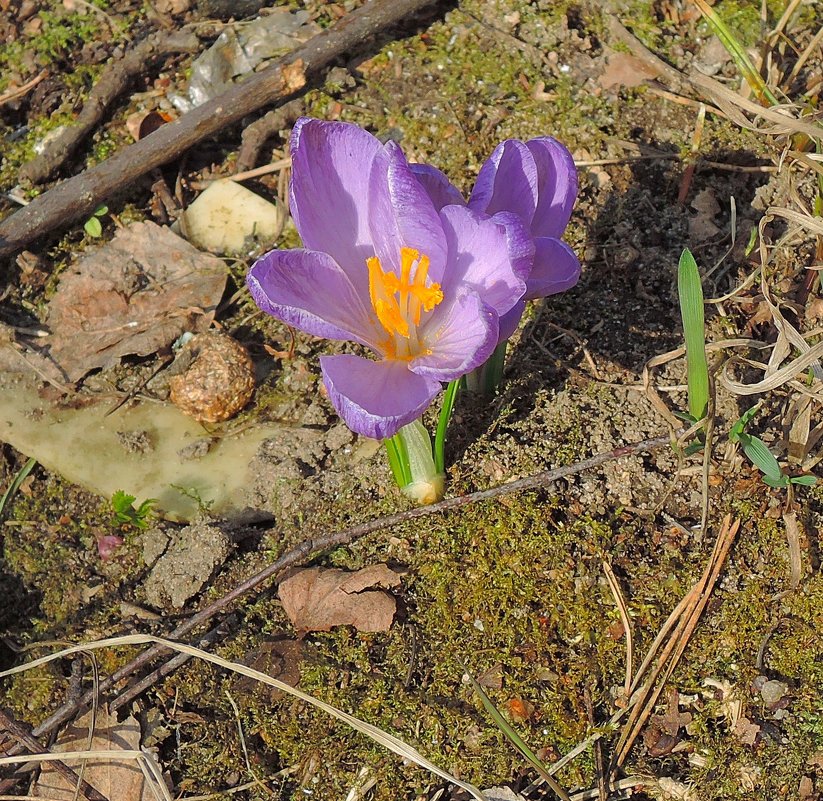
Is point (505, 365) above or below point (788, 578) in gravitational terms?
above

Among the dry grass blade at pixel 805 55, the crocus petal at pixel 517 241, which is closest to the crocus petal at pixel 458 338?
the crocus petal at pixel 517 241

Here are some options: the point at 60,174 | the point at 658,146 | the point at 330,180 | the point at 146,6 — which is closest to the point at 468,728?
the point at 330,180

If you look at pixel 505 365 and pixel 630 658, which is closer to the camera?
pixel 630 658

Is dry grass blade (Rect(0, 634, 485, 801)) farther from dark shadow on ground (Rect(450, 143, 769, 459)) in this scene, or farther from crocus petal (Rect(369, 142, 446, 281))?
crocus petal (Rect(369, 142, 446, 281))

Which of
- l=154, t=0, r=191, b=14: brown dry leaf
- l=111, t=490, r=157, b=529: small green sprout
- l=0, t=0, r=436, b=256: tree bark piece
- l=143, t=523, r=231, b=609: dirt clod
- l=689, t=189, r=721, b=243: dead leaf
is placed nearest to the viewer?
l=143, t=523, r=231, b=609: dirt clod

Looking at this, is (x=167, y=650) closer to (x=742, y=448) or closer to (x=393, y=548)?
(x=393, y=548)

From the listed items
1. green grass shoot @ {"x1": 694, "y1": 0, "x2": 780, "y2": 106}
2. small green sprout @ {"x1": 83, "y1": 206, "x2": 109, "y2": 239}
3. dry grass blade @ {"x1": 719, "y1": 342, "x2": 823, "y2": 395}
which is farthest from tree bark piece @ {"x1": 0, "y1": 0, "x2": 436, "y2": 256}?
dry grass blade @ {"x1": 719, "y1": 342, "x2": 823, "y2": 395}

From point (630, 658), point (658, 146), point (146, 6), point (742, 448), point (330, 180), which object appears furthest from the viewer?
point (146, 6)

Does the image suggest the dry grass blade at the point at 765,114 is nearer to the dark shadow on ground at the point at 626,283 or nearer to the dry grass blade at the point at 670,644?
the dark shadow on ground at the point at 626,283
